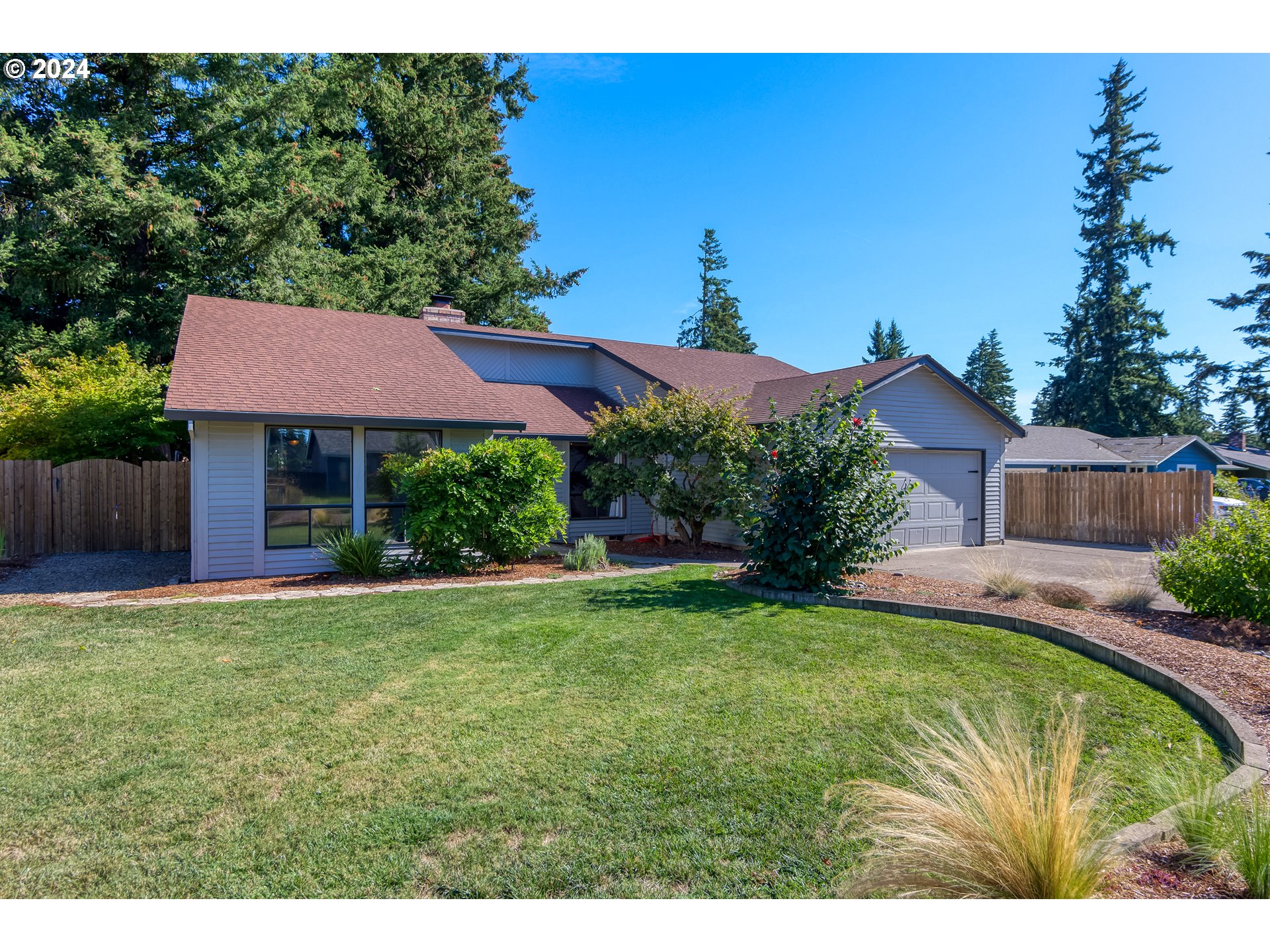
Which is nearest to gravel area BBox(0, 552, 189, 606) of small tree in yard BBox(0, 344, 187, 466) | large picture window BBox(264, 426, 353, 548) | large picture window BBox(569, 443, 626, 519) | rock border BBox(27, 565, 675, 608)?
rock border BBox(27, 565, 675, 608)

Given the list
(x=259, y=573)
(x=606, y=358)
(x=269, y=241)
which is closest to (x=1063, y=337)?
(x=606, y=358)

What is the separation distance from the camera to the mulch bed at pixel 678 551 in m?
12.5

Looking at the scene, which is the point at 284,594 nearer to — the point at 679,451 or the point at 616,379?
the point at 679,451

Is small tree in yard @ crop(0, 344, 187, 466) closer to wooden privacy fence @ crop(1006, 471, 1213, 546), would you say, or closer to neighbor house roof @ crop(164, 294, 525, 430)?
neighbor house roof @ crop(164, 294, 525, 430)

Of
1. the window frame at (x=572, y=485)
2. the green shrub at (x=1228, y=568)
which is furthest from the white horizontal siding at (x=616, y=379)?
the green shrub at (x=1228, y=568)

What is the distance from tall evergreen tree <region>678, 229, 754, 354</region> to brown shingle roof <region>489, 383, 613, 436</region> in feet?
95.8

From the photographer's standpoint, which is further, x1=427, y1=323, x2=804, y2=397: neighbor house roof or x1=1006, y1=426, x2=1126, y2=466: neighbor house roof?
x1=1006, y1=426, x2=1126, y2=466: neighbor house roof

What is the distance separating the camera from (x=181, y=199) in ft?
57.4

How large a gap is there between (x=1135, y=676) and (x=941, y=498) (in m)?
9.84

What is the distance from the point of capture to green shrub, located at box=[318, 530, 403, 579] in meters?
10.1

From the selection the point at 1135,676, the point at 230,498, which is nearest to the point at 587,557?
the point at 230,498

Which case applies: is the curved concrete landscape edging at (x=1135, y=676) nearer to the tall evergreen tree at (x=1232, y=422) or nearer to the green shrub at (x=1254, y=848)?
the green shrub at (x=1254, y=848)

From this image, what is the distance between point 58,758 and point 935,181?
12.3m

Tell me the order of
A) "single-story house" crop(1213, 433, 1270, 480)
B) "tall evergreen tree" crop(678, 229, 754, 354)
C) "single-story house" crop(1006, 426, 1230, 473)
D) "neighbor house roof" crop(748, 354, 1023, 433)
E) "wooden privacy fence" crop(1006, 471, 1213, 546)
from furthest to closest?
1. "tall evergreen tree" crop(678, 229, 754, 354)
2. "single-story house" crop(1213, 433, 1270, 480)
3. "single-story house" crop(1006, 426, 1230, 473)
4. "wooden privacy fence" crop(1006, 471, 1213, 546)
5. "neighbor house roof" crop(748, 354, 1023, 433)
